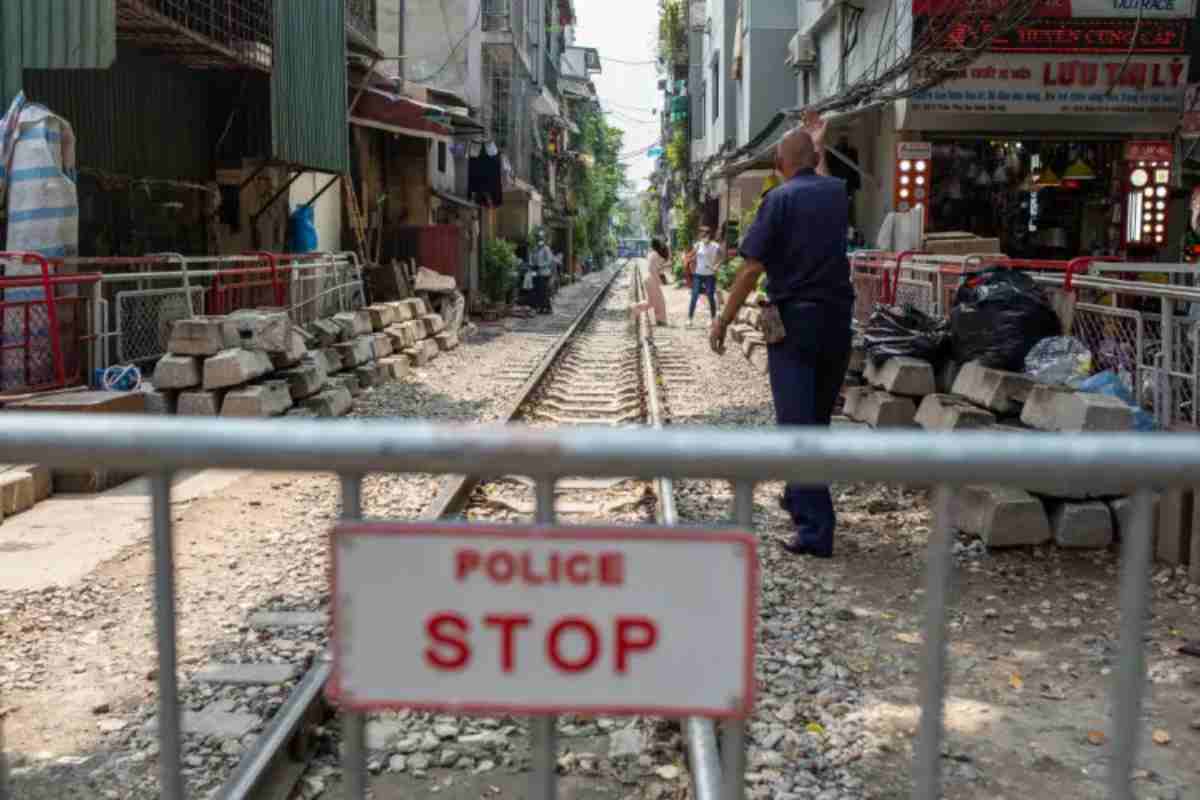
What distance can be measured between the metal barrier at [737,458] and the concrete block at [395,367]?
12.0 meters

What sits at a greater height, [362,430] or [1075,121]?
[1075,121]

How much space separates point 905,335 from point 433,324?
10.2m

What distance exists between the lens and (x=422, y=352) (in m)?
16.0

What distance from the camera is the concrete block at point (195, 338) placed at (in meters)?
9.59

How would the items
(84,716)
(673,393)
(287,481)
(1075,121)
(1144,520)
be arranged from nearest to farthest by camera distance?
(1144,520) < (84,716) < (287,481) < (673,393) < (1075,121)

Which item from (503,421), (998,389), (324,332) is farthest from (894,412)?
(324,332)

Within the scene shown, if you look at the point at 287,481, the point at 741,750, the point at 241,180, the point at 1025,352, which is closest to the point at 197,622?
the point at 287,481

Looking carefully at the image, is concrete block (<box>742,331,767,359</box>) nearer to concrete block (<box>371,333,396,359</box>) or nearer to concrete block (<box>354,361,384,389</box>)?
concrete block (<box>371,333,396,359</box>)

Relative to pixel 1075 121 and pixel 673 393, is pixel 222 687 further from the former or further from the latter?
pixel 1075 121

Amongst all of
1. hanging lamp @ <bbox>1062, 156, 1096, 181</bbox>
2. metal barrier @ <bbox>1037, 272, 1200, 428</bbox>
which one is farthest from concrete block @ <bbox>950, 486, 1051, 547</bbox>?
hanging lamp @ <bbox>1062, 156, 1096, 181</bbox>

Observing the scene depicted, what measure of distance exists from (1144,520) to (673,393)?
36.9ft

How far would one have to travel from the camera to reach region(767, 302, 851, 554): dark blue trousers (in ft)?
19.6

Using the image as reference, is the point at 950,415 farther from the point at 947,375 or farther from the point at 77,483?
the point at 77,483

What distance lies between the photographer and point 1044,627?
16.6 feet
